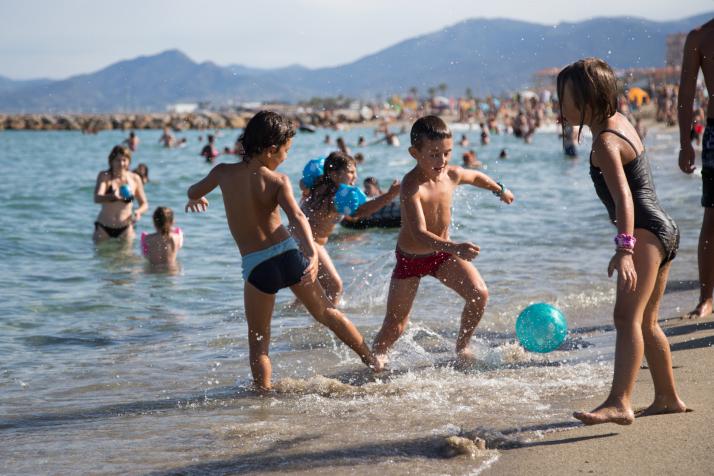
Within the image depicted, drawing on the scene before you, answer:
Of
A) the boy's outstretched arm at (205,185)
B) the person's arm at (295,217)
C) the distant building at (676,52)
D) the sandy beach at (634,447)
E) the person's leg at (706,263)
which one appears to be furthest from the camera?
the distant building at (676,52)

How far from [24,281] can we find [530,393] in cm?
710

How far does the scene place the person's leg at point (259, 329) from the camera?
498 centimetres

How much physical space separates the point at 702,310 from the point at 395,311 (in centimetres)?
232

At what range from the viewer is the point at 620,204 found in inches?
142

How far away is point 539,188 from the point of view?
21.9 metres

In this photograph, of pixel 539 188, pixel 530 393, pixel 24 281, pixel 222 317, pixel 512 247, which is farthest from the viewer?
pixel 539 188

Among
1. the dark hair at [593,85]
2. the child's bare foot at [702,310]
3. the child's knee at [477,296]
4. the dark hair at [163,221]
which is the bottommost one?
the child's bare foot at [702,310]

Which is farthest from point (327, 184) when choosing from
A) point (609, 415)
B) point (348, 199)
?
point (609, 415)

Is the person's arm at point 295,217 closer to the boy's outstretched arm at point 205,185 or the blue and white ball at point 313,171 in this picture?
the boy's outstretched arm at point 205,185

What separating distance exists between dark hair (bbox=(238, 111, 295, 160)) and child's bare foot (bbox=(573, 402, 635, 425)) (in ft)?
7.23

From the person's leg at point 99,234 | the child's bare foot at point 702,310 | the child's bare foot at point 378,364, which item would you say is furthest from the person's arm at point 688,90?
the person's leg at point 99,234

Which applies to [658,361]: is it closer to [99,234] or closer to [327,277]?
[327,277]

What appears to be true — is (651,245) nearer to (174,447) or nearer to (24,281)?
(174,447)

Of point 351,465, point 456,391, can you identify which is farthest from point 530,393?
point 351,465
